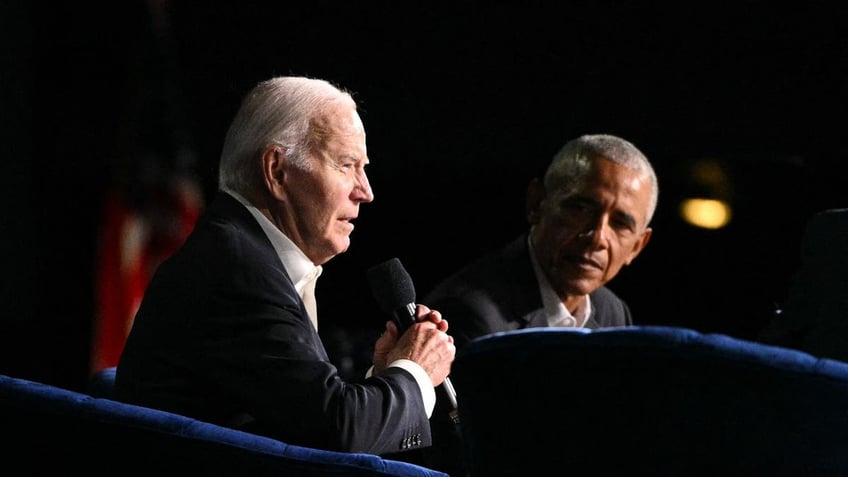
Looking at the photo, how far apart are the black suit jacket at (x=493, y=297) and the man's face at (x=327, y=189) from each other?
2.12 feet

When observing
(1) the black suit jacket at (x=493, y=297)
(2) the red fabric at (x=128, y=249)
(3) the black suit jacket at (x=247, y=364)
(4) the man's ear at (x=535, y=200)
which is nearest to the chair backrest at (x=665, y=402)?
(3) the black suit jacket at (x=247, y=364)

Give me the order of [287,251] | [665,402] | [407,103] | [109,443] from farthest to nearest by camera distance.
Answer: [407,103] → [287,251] → [109,443] → [665,402]

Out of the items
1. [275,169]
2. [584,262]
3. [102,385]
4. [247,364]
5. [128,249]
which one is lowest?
[128,249]

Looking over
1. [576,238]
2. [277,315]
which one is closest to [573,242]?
[576,238]

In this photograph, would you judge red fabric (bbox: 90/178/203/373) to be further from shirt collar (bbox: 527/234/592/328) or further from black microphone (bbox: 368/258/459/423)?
black microphone (bbox: 368/258/459/423)

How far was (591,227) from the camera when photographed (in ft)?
9.18

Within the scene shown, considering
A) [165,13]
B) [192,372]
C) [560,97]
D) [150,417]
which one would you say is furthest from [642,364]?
[165,13]

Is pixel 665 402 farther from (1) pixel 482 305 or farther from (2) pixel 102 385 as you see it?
(1) pixel 482 305

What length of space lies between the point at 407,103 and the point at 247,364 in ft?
9.83

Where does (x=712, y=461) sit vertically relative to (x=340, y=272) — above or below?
above

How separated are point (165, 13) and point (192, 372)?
336 cm

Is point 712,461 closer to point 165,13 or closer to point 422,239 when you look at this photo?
point 422,239

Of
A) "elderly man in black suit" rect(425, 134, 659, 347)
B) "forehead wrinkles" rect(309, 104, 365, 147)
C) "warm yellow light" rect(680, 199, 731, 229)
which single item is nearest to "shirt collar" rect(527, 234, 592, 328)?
"elderly man in black suit" rect(425, 134, 659, 347)

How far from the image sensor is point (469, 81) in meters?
4.56
